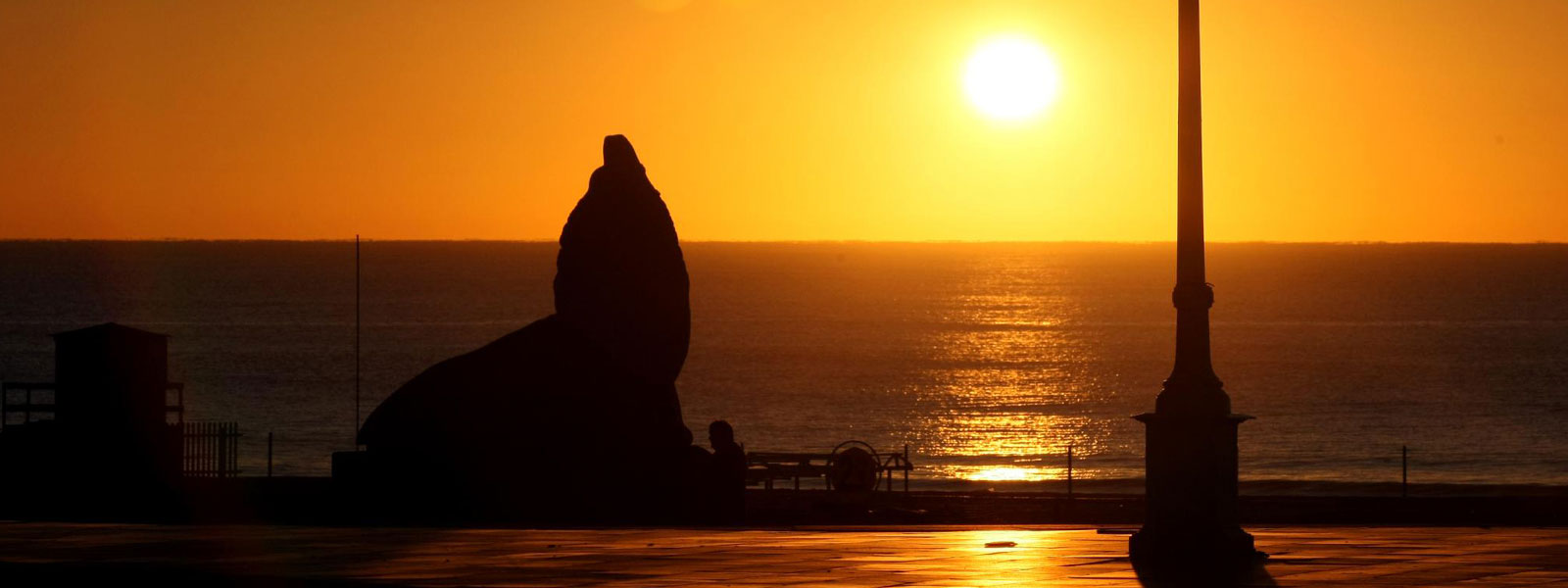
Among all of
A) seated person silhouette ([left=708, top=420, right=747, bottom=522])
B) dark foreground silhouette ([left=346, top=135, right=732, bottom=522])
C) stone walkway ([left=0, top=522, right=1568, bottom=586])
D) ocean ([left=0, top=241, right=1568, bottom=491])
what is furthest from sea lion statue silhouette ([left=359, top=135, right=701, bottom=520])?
ocean ([left=0, top=241, right=1568, bottom=491])

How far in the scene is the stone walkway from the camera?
1166 cm

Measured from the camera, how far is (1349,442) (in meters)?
77.7

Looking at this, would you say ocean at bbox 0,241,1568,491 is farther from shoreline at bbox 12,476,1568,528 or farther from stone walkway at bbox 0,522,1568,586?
stone walkway at bbox 0,522,1568,586

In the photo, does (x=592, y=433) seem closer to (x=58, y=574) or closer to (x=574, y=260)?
(x=574, y=260)

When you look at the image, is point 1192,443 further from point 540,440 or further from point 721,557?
point 540,440

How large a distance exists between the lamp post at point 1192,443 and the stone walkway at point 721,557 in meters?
0.35

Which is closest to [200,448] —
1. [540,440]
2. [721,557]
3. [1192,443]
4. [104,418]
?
[104,418]

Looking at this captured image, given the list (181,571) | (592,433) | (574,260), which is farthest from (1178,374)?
(574,260)

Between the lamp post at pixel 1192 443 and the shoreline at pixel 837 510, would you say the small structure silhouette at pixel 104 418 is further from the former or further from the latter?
the lamp post at pixel 1192 443

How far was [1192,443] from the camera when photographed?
1313cm

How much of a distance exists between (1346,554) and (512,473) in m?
14.8

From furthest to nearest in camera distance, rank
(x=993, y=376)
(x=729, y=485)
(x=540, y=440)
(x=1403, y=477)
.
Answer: (x=993, y=376), (x=1403, y=477), (x=540, y=440), (x=729, y=485)

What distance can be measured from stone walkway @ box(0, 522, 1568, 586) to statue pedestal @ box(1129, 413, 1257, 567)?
31cm

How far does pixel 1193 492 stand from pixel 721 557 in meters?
3.12
